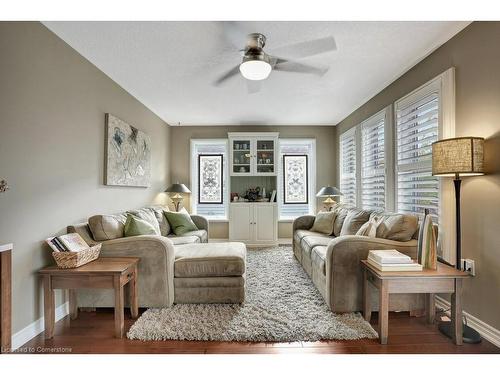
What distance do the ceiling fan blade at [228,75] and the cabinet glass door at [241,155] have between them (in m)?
2.13

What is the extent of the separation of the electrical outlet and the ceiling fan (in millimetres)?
2170

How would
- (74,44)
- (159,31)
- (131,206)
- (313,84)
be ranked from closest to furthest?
(159,31) < (74,44) < (313,84) < (131,206)

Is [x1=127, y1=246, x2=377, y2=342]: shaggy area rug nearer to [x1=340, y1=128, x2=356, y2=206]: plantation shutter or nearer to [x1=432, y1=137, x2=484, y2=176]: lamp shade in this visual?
[x1=432, y1=137, x2=484, y2=176]: lamp shade

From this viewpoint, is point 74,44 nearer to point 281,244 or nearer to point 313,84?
point 313,84

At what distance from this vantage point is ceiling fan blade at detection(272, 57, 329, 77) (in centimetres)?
281

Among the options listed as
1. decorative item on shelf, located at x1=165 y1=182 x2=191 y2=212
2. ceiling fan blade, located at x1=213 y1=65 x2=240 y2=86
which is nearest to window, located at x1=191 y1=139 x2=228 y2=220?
decorative item on shelf, located at x1=165 y1=182 x2=191 y2=212

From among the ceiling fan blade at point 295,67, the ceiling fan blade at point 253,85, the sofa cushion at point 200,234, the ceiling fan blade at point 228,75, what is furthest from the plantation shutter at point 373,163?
the sofa cushion at point 200,234

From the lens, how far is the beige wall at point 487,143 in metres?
1.94

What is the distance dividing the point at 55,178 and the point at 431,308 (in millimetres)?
3423

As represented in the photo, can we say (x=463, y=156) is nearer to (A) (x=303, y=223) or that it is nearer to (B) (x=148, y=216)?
(A) (x=303, y=223)

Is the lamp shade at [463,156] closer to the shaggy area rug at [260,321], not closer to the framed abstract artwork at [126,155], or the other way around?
the shaggy area rug at [260,321]

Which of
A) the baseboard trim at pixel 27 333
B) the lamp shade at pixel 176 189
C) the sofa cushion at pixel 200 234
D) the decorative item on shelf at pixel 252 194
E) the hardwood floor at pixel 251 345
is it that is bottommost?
the hardwood floor at pixel 251 345

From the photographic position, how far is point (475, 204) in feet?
6.96
